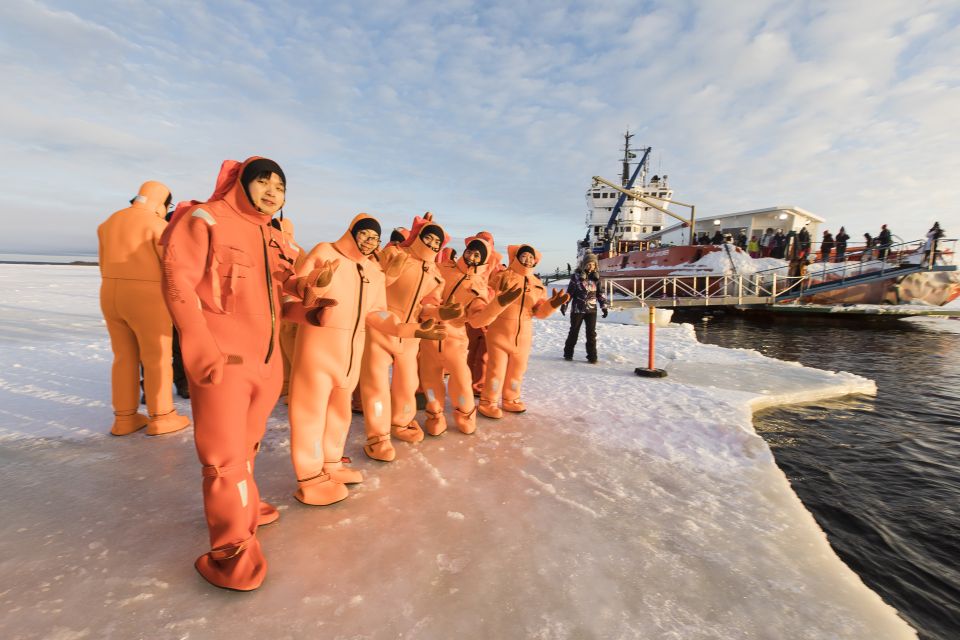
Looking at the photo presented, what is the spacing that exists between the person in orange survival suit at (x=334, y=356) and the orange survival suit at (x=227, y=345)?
349mm

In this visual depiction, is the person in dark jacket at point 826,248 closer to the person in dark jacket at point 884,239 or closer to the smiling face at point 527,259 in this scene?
the person in dark jacket at point 884,239

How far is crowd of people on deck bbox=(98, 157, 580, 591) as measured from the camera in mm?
1757

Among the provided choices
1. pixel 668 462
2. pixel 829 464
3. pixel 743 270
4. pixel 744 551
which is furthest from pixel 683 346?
pixel 743 270

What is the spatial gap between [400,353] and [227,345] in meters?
1.45

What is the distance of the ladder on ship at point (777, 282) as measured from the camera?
1420 centimetres

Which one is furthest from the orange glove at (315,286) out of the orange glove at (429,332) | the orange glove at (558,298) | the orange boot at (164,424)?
the orange boot at (164,424)

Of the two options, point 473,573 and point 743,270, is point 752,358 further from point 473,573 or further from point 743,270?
point 743,270

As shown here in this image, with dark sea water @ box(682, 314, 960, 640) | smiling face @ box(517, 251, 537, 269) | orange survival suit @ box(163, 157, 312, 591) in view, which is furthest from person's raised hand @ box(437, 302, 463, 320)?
dark sea water @ box(682, 314, 960, 640)

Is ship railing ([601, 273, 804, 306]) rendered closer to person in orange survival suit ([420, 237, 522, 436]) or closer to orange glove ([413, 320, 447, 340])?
person in orange survival suit ([420, 237, 522, 436])

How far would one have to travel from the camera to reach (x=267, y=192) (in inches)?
74.9

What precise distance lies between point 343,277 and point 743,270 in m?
Result: 18.1

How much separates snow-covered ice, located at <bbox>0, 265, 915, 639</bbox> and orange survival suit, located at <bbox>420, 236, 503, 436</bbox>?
212 mm

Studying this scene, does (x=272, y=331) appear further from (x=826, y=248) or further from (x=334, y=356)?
(x=826, y=248)

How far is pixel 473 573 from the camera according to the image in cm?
189
